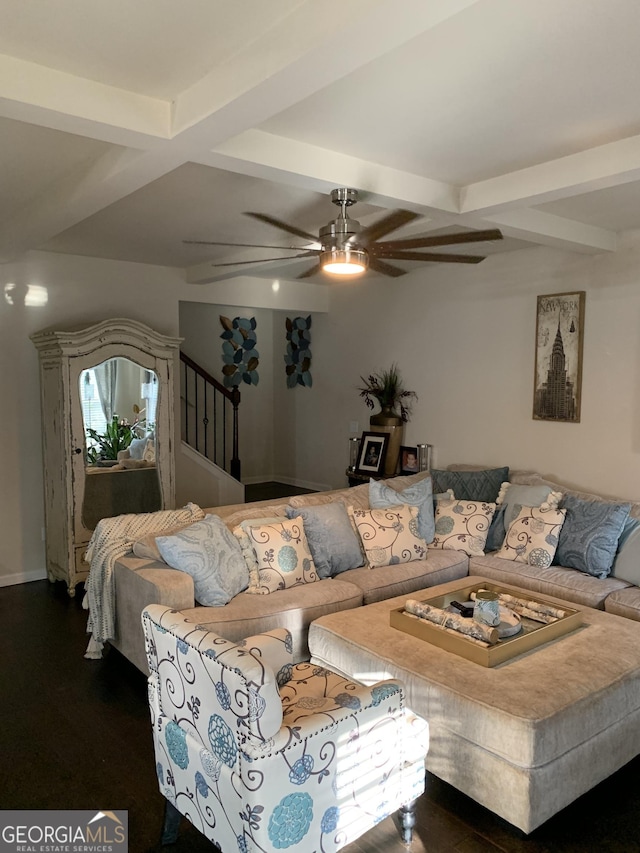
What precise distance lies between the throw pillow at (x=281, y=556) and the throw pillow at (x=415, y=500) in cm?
78

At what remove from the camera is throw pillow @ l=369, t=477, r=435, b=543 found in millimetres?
4199

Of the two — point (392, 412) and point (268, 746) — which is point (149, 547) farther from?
point (392, 412)

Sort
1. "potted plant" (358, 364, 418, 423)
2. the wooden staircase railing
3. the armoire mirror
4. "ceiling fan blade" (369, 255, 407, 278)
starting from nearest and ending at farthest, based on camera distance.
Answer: "ceiling fan blade" (369, 255, 407, 278) → the armoire mirror → "potted plant" (358, 364, 418, 423) → the wooden staircase railing

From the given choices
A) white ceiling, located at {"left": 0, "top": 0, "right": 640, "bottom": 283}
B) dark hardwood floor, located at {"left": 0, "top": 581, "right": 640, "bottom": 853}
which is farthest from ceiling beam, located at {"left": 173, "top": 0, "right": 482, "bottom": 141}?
dark hardwood floor, located at {"left": 0, "top": 581, "right": 640, "bottom": 853}

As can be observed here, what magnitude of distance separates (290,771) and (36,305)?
13.5 ft

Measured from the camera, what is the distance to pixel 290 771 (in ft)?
5.86

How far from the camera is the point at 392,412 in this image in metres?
5.86

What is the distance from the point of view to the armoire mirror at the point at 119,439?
4.61 m

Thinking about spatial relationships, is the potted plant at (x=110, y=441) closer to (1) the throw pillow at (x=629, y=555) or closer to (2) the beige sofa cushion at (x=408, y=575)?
(2) the beige sofa cushion at (x=408, y=575)

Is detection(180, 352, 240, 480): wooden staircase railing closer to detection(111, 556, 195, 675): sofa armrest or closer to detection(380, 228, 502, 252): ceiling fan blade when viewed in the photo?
detection(111, 556, 195, 675): sofa armrest

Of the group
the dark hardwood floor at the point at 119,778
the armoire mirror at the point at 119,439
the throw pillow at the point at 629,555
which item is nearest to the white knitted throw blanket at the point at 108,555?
the dark hardwood floor at the point at 119,778

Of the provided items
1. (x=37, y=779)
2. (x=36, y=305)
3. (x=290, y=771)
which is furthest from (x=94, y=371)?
(x=290, y=771)

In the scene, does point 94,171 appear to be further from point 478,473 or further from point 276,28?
point 478,473

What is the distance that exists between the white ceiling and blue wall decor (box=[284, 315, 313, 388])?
3.51 metres
